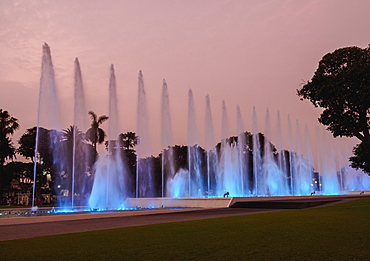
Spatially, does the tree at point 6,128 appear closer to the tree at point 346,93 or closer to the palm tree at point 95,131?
the palm tree at point 95,131

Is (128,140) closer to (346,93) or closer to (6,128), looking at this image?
(6,128)

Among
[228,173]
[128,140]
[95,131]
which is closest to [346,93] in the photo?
[228,173]

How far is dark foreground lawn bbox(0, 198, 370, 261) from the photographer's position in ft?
22.7

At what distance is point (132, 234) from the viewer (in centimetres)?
999

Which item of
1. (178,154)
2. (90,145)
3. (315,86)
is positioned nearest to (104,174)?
(315,86)

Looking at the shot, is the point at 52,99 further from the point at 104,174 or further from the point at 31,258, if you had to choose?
the point at 31,258

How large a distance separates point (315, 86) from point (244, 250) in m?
22.1

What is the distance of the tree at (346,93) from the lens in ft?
76.5

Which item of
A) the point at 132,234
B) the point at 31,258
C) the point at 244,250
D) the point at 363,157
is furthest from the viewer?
the point at 363,157

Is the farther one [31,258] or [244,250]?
[244,250]

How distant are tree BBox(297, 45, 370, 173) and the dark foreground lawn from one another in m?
15.1

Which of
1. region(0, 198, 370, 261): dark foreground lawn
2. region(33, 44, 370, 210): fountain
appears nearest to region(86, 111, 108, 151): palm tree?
region(33, 44, 370, 210): fountain

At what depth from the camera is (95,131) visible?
50969 millimetres

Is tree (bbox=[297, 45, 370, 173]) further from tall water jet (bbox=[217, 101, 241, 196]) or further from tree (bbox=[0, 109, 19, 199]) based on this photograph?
tree (bbox=[0, 109, 19, 199])
